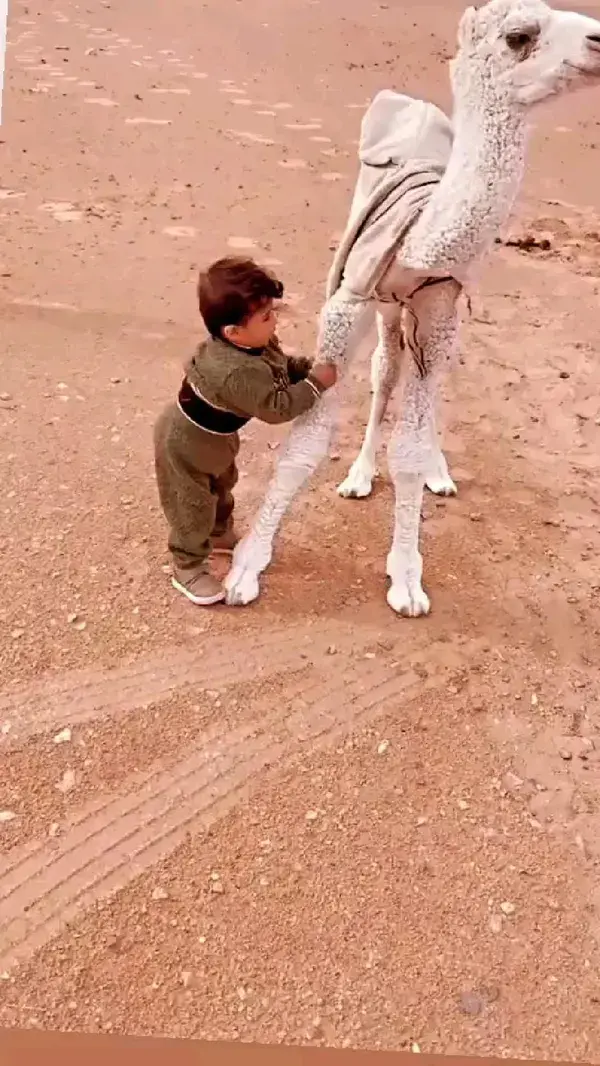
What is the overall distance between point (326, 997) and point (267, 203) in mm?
3848

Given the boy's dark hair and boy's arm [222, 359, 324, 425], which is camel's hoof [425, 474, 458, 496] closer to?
boy's arm [222, 359, 324, 425]

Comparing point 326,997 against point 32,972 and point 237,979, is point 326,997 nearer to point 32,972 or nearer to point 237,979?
point 237,979

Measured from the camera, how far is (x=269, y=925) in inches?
63.5

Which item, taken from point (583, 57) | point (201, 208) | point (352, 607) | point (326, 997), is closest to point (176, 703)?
point (352, 607)

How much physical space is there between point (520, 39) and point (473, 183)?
0.22m

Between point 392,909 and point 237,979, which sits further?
point 392,909

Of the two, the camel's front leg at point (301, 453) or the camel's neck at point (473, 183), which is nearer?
the camel's neck at point (473, 183)

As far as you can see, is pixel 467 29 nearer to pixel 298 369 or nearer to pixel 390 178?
pixel 390 178

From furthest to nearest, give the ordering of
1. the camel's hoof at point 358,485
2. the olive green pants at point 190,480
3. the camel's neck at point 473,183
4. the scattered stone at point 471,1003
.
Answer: the camel's hoof at point 358,485, the olive green pants at point 190,480, the camel's neck at point 473,183, the scattered stone at point 471,1003

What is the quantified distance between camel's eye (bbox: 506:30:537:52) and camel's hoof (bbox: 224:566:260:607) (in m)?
1.14

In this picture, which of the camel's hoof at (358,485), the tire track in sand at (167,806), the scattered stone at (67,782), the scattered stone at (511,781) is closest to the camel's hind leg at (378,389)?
the camel's hoof at (358,485)

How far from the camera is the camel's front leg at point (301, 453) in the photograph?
1955 millimetres

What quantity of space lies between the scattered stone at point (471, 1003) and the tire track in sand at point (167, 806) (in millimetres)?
499

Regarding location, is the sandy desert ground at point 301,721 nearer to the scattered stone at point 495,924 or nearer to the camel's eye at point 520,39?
the scattered stone at point 495,924
